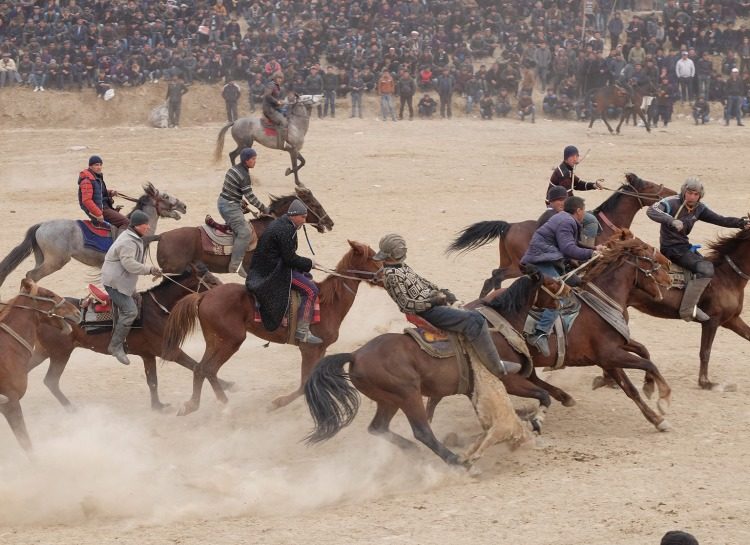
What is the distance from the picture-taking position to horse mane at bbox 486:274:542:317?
9773 mm

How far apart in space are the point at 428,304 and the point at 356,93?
2115cm

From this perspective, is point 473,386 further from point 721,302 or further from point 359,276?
A: point 721,302

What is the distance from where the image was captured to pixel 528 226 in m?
13.4

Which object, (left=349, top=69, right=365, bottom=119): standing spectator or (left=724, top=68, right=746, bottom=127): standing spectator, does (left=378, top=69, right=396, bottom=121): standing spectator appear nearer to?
(left=349, top=69, right=365, bottom=119): standing spectator

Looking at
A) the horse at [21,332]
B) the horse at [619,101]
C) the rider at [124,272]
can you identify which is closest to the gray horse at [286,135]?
the horse at [619,101]

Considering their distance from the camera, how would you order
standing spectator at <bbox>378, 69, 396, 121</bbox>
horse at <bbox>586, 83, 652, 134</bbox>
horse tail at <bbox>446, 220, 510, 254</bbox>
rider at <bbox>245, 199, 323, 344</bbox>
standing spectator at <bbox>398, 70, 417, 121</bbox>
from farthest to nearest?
1. standing spectator at <bbox>378, 69, 396, 121</bbox>
2. standing spectator at <bbox>398, 70, 417, 121</bbox>
3. horse at <bbox>586, 83, 652, 134</bbox>
4. horse tail at <bbox>446, 220, 510, 254</bbox>
5. rider at <bbox>245, 199, 323, 344</bbox>

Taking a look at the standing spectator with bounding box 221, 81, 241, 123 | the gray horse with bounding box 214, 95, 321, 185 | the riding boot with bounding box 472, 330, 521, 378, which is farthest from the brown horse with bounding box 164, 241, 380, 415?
the standing spectator with bounding box 221, 81, 241, 123

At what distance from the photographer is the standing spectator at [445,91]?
30.0 meters

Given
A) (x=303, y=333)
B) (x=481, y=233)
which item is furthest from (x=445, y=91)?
(x=303, y=333)

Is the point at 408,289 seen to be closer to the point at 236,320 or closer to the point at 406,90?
the point at 236,320

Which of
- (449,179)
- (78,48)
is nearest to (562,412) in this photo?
(449,179)

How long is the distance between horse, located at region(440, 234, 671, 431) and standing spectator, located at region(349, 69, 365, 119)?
64.5ft

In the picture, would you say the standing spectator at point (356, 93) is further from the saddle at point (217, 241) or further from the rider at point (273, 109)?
the saddle at point (217, 241)

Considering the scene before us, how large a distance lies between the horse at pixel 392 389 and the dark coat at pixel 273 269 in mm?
1639
